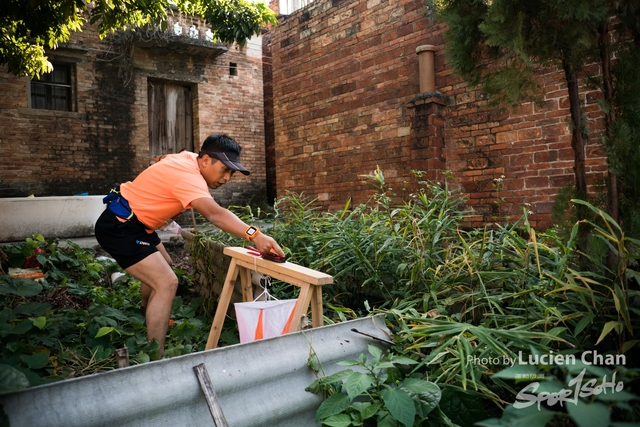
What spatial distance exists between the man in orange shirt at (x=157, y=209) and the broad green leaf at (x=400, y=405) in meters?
1.66

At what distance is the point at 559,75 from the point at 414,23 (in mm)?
2435

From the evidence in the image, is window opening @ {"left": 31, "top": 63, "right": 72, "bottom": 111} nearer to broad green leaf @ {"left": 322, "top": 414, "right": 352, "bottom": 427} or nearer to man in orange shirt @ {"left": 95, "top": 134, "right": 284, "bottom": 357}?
man in orange shirt @ {"left": 95, "top": 134, "right": 284, "bottom": 357}

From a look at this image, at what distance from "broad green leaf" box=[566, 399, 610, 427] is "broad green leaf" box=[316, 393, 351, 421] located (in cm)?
89

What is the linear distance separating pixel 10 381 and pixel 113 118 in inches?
454

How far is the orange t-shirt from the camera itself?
9.45 ft

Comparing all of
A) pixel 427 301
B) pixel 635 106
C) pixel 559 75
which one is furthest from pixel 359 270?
pixel 559 75

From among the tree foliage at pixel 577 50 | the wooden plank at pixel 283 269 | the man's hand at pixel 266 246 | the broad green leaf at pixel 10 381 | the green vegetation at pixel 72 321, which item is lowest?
the green vegetation at pixel 72 321

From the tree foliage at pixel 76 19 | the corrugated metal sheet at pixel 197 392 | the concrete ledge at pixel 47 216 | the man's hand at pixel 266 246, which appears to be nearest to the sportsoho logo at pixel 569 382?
the corrugated metal sheet at pixel 197 392

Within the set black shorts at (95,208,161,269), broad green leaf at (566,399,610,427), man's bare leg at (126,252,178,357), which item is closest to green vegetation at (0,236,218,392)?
man's bare leg at (126,252,178,357)

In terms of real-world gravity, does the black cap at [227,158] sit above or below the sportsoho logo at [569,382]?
above

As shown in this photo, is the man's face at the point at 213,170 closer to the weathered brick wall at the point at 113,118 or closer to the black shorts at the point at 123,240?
the black shorts at the point at 123,240

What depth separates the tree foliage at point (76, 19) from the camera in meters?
5.02

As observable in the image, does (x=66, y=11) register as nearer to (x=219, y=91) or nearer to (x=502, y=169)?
(x=502, y=169)

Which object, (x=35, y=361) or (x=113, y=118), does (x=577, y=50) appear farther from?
(x=113, y=118)
